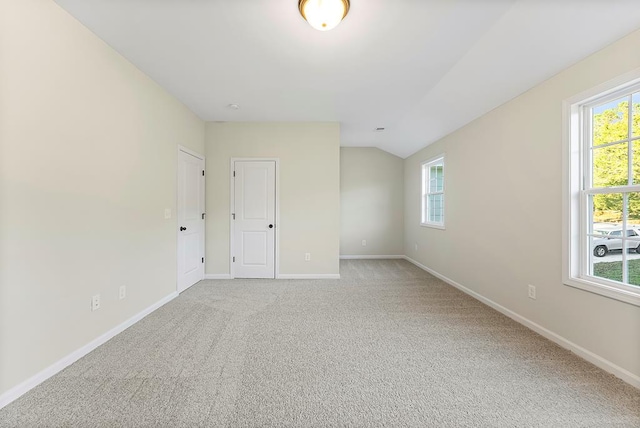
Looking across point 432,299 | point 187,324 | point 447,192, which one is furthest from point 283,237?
point 447,192

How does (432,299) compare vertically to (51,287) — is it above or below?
below

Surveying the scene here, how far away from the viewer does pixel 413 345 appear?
2180 mm

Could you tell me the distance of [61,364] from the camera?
1839 mm

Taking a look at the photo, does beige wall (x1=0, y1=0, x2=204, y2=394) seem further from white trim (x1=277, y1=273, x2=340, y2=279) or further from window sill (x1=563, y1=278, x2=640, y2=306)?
window sill (x1=563, y1=278, x2=640, y2=306)

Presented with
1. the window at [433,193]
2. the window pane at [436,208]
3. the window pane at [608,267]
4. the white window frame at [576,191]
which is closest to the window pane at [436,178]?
the window at [433,193]

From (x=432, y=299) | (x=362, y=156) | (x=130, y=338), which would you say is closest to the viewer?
(x=130, y=338)

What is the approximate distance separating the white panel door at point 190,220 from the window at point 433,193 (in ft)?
12.6

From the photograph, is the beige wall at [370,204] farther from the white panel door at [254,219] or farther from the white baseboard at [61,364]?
the white baseboard at [61,364]

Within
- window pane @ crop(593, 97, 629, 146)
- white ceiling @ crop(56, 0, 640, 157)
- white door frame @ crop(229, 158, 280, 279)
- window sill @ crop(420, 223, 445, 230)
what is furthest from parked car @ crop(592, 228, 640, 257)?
white door frame @ crop(229, 158, 280, 279)

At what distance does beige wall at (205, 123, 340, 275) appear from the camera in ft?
13.8

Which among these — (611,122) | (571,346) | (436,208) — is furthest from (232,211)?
(611,122)

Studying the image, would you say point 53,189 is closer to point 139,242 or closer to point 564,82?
point 139,242

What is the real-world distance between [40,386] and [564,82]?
4326 millimetres

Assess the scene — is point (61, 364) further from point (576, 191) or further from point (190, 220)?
point (576, 191)
